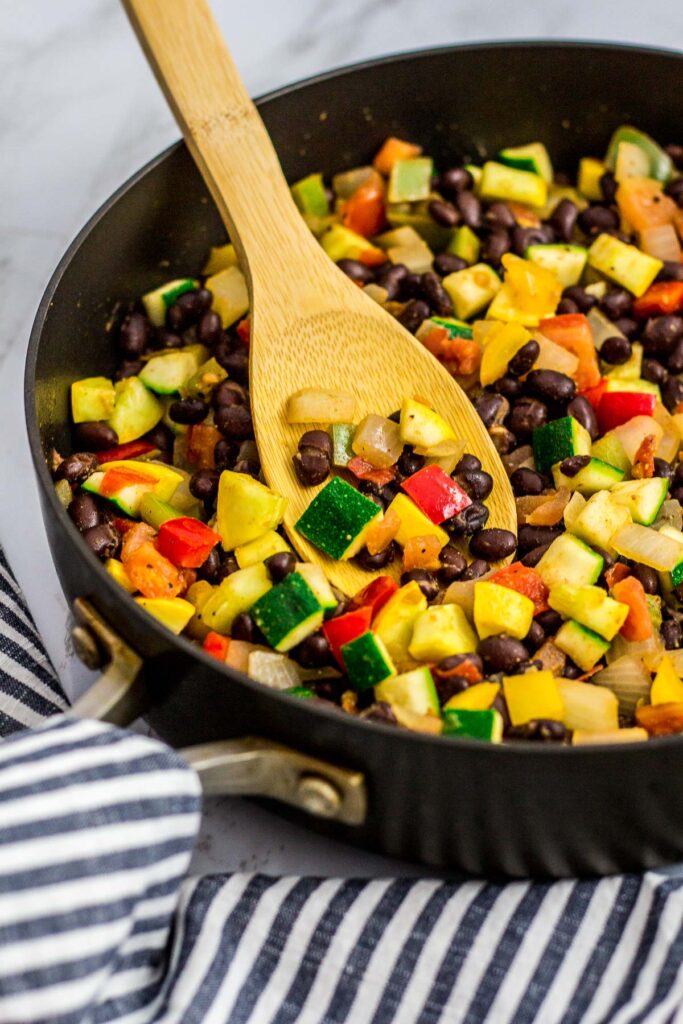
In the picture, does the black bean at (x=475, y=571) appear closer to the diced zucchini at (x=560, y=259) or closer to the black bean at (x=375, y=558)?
the black bean at (x=375, y=558)

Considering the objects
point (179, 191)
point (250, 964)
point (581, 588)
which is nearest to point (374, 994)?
point (250, 964)

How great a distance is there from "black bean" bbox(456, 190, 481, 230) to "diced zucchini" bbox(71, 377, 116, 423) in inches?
40.6

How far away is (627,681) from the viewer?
8.11 feet

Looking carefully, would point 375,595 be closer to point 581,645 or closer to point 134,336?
point 581,645

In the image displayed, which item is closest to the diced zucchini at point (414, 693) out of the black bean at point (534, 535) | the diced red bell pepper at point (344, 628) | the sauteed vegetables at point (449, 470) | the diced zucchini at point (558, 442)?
the sauteed vegetables at point (449, 470)

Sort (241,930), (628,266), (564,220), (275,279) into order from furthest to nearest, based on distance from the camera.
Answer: (564,220), (628,266), (275,279), (241,930)

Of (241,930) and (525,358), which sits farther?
(525,358)

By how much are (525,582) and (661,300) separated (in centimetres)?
97

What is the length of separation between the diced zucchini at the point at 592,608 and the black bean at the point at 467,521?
22 cm

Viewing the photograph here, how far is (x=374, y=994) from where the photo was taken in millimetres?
2291

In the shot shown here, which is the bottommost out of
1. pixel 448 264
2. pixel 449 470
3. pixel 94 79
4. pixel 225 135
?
pixel 449 470

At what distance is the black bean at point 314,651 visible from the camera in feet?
8.07

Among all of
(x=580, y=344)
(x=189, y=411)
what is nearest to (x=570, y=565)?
(x=580, y=344)

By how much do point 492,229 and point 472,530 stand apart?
975 mm
